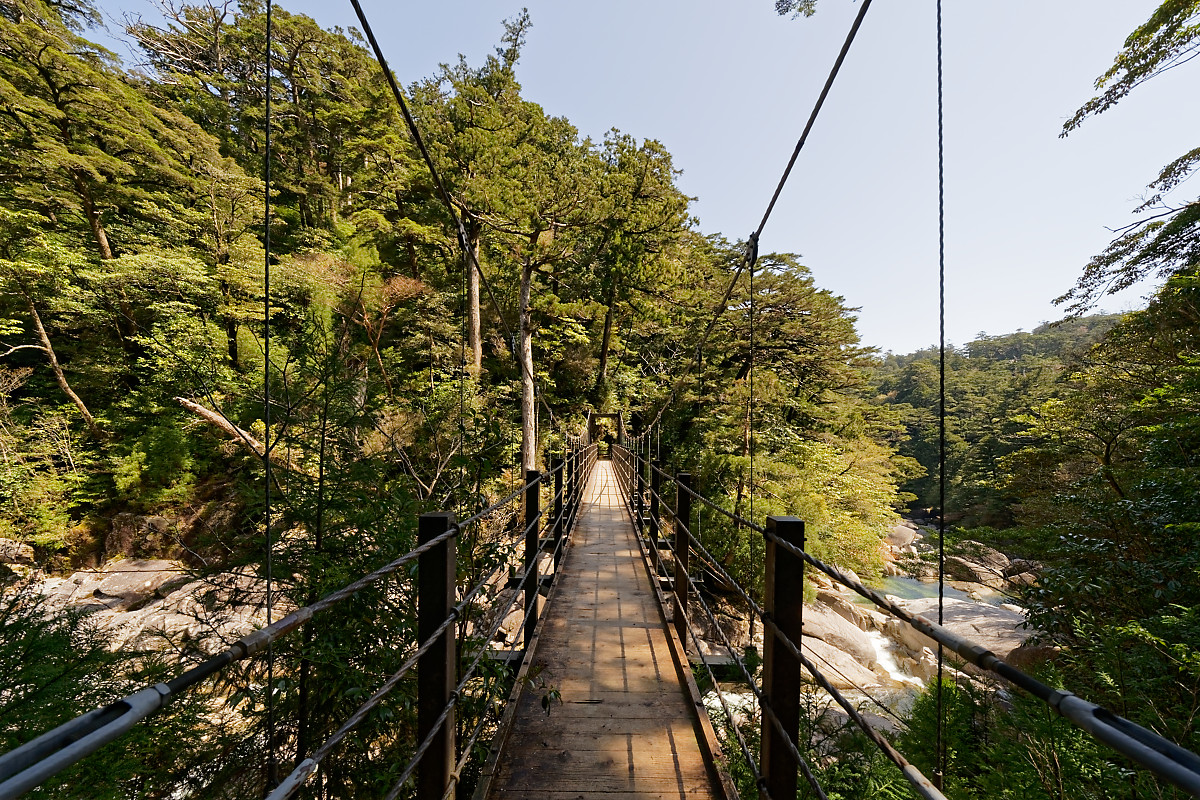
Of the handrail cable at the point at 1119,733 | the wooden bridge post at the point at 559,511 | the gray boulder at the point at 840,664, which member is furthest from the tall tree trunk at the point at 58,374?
the gray boulder at the point at 840,664

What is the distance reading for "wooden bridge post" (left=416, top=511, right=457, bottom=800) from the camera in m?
1.09

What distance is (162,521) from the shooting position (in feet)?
27.0

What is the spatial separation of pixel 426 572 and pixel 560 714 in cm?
110

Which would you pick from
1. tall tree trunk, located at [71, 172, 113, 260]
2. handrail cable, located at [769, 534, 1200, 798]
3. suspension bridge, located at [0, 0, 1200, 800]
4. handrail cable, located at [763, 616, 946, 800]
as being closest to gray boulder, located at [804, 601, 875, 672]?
suspension bridge, located at [0, 0, 1200, 800]

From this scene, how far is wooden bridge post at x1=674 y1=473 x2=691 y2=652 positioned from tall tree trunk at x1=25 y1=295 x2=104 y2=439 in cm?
1192

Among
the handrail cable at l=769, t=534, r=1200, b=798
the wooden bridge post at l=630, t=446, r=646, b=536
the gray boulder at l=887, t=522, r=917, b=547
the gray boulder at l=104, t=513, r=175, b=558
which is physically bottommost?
the gray boulder at l=887, t=522, r=917, b=547

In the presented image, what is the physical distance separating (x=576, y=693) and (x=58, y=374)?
40.7ft

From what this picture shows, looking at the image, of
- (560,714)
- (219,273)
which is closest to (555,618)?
(560,714)

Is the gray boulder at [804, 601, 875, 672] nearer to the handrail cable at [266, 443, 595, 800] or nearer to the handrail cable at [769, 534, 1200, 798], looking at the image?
the handrail cable at [266, 443, 595, 800]

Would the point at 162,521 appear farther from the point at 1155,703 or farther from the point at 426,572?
the point at 1155,703

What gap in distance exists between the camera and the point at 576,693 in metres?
1.88

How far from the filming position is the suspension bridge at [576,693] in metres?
0.49

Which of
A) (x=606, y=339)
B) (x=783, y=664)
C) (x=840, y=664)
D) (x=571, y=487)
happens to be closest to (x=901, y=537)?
(x=840, y=664)

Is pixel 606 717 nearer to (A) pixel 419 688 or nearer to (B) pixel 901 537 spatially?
(A) pixel 419 688
